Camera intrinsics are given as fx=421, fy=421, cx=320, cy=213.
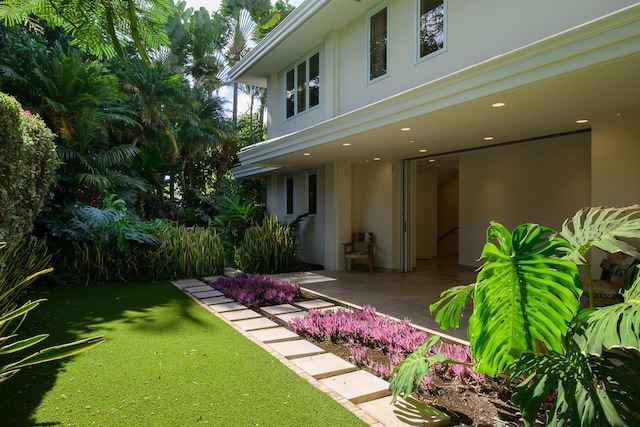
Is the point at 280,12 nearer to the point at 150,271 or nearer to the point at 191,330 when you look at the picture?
the point at 150,271

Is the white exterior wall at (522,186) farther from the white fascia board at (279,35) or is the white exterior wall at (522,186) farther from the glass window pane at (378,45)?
the white fascia board at (279,35)

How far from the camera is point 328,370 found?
3.70 m

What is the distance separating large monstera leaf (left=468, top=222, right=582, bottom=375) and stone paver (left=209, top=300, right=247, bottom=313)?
4.10 metres

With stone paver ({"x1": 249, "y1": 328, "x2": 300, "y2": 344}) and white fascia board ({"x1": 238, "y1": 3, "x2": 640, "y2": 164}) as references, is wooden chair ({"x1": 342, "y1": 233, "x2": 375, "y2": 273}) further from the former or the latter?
stone paver ({"x1": 249, "y1": 328, "x2": 300, "y2": 344})

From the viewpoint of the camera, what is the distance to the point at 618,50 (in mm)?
3334

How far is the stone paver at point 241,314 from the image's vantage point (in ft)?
18.4

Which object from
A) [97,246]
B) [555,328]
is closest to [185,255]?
[97,246]

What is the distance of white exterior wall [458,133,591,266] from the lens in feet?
27.1

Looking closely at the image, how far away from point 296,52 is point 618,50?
8.20 m

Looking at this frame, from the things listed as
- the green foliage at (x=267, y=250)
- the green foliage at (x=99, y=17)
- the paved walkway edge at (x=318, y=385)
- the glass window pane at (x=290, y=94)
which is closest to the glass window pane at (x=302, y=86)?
the glass window pane at (x=290, y=94)

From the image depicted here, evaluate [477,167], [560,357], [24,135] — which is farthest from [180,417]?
[477,167]

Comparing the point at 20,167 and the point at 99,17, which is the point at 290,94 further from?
the point at 99,17

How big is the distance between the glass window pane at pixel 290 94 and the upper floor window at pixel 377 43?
11.4ft

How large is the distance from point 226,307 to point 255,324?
104 cm
